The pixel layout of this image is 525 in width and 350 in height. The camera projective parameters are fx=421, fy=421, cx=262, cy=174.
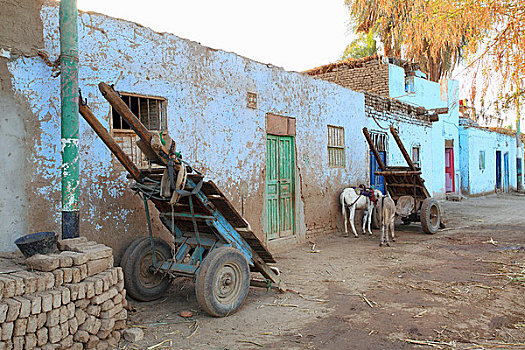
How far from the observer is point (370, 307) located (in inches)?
198

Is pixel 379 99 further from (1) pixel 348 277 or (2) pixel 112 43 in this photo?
(2) pixel 112 43

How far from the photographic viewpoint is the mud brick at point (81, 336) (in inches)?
142

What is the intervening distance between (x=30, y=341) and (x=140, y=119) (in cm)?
355

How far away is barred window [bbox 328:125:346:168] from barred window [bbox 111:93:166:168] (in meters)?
5.21

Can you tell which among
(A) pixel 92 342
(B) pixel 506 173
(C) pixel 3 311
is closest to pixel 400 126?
(A) pixel 92 342

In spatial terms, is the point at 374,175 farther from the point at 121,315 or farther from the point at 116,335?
the point at 116,335

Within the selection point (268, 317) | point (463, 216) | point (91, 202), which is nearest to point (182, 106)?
point (91, 202)

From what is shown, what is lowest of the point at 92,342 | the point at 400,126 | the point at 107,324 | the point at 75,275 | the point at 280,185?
the point at 92,342

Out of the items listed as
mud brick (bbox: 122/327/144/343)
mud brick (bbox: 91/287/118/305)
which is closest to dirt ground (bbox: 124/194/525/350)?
mud brick (bbox: 122/327/144/343)

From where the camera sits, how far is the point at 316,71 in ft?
55.3

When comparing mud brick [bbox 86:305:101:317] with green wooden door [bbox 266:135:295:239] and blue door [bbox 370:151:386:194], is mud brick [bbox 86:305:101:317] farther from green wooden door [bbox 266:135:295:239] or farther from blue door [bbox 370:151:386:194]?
blue door [bbox 370:151:386:194]

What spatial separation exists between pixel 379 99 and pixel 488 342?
9.65m

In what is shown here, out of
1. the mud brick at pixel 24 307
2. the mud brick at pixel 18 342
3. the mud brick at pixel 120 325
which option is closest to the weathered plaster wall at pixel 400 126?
the mud brick at pixel 120 325

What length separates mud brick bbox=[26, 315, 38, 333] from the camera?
10.5 feet
